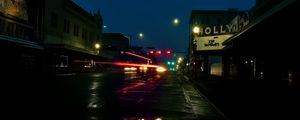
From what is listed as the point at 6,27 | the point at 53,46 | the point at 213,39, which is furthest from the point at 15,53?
the point at 213,39

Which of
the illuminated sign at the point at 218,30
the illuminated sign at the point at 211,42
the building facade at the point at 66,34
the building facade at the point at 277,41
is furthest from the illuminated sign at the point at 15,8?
the building facade at the point at 277,41

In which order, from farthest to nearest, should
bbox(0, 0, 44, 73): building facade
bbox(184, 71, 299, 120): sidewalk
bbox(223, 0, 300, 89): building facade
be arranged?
1. bbox(0, 0, 44, 73): building facade
2. bbox(184, 71, 299, 120): sidewalk
3. bbox(223, 0, 300, 89): building facade

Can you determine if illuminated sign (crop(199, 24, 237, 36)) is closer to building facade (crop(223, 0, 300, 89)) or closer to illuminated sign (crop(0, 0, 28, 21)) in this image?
building facade (crop(223, 0, 300, 89))

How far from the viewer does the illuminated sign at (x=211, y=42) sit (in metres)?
35.7

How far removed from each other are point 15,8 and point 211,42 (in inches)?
756

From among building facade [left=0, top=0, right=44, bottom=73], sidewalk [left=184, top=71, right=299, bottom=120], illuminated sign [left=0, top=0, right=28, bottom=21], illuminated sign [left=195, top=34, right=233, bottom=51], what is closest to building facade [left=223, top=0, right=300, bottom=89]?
sidewalk [left=184, top=71, right=299, bottom=120]

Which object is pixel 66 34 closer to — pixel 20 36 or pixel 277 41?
pixel 20 36

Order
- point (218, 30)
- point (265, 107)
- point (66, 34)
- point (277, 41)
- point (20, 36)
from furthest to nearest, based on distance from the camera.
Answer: point (66, 34) → point (20, 36) → point (218, 30) → point (265, 107) → point (277, 41)

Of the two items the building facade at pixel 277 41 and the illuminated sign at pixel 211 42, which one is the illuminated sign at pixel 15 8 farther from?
the building facade at pixel 277 41

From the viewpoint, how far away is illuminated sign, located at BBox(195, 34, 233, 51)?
35.7 m

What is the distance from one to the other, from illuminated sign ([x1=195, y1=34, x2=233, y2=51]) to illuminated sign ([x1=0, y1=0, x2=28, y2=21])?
17.7 metres

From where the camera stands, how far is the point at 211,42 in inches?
1474

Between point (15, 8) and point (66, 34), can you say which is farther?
point (66, 34)

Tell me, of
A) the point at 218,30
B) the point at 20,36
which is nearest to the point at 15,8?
the point at 20,36
